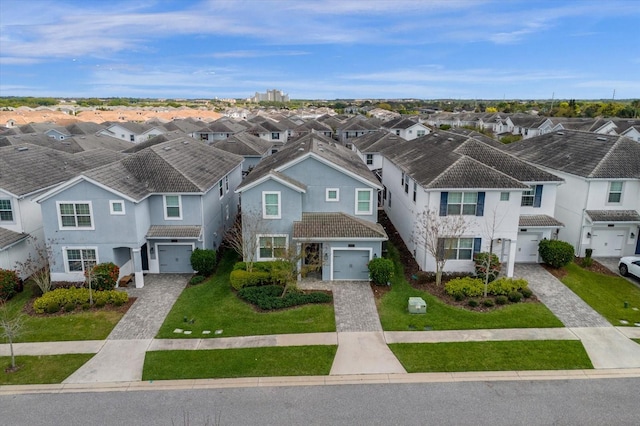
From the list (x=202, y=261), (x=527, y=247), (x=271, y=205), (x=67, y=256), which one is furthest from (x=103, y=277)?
(x=527, y=247)

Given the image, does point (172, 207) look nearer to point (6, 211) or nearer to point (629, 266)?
point (6, 211)

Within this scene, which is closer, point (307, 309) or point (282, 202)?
point (307, 309)

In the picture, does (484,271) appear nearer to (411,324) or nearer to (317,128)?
(411,324)

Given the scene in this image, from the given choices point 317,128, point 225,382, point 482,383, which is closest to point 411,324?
point 482,383

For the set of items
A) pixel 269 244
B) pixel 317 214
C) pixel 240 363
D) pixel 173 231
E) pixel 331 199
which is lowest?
pixel 240 363

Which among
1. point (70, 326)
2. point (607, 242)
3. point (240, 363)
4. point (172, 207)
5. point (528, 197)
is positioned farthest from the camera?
point (607, 242)
